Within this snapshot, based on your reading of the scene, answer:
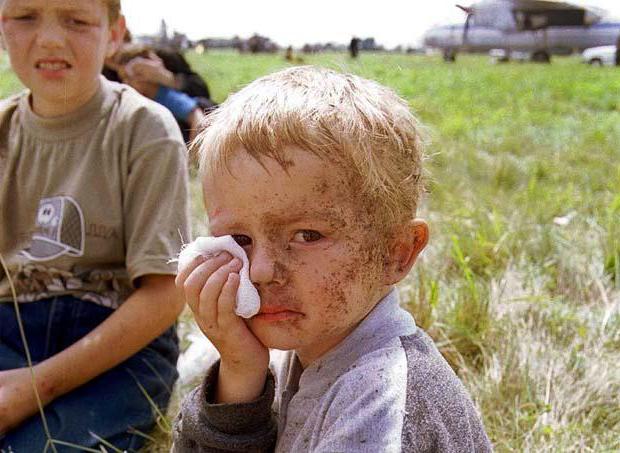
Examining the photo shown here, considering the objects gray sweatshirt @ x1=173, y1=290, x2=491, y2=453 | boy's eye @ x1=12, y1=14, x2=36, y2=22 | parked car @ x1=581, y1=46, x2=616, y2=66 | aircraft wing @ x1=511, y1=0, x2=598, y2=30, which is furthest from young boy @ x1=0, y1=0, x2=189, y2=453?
parked car @ x1=581, y1=46, x2=616, y2=66

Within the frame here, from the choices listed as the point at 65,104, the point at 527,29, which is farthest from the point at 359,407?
the point at 527,29

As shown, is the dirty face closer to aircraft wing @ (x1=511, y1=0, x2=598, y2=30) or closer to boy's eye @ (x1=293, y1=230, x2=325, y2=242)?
boy's eye @ (x1=293, y1=230, x2=325, y2=242)

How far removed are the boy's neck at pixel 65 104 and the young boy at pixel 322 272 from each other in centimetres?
89

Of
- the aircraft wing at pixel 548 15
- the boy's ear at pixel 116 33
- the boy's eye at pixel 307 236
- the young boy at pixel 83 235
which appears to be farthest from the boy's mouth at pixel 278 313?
→ the aircraft wing at pixel 548 15

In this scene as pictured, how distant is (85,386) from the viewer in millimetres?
1916

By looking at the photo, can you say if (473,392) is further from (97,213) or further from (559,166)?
(559,166)

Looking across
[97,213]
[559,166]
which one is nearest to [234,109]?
[97,213]

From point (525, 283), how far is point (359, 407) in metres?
A: 1.77

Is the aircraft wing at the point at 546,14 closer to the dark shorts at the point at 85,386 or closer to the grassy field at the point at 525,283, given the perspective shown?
the grassy field at the point at 525,283

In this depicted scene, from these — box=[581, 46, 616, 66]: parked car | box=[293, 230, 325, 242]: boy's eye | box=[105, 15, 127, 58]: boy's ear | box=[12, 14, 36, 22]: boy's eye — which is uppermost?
box=[12, 14, 36, 22]: boy's eye

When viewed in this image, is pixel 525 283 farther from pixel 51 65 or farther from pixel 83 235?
pixel 51 65

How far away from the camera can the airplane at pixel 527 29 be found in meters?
2.31

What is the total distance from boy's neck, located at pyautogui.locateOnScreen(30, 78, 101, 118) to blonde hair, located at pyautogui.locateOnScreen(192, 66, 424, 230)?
0.87 m

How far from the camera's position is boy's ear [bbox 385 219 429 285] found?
3.96ft
